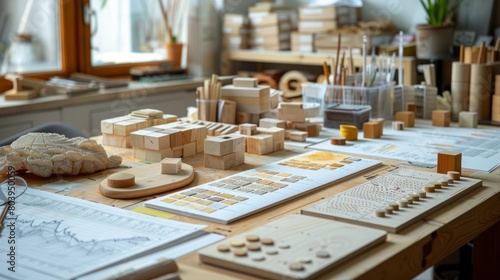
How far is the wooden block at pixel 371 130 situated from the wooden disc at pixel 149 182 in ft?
2.38

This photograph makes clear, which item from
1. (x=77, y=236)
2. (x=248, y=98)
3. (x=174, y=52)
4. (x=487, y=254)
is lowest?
(x=487, y=254)

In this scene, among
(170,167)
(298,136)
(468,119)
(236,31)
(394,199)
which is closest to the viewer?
(394,199)

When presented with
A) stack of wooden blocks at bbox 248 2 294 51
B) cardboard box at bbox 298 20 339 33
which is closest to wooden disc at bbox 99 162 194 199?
cardboard box at bbox 298 20 339 33

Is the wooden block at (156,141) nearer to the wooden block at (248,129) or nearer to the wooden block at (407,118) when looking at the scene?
the wooden block at (248,129)

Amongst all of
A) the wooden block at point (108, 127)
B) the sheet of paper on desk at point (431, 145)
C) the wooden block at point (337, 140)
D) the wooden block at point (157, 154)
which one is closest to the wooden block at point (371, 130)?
the sheet of paper on desk at point (431, 145)

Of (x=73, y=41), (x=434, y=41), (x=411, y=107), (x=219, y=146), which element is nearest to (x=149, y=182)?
(x=219, y=146)

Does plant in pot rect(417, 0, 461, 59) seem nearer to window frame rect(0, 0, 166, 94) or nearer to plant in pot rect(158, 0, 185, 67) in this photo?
plant in pot rect(158, 0, 185, 67)

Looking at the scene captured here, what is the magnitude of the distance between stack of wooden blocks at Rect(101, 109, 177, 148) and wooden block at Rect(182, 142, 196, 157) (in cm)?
20

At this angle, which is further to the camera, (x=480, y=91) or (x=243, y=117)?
(x=480, y=91)

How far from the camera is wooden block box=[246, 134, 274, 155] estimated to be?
2102 mm

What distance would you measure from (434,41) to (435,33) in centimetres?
4

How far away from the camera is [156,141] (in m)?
1.97

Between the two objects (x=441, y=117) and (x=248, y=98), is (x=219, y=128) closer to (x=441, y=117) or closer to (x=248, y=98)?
(x=248, y=98)

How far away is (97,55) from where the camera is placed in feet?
13.7
